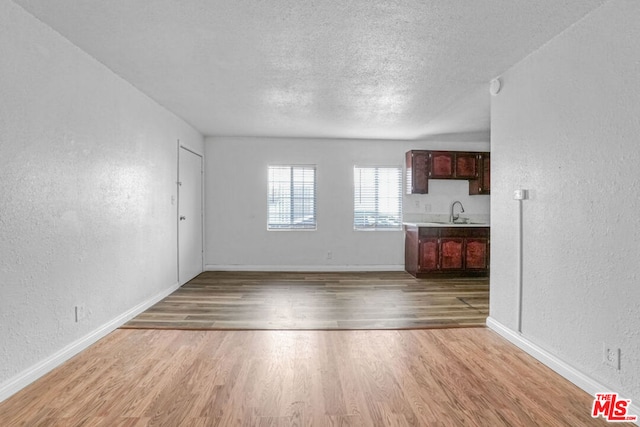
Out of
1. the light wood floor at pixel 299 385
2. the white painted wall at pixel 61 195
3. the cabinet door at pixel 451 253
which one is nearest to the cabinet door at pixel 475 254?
the cabinet door at pixel 451 253

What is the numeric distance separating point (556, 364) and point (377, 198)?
389cm

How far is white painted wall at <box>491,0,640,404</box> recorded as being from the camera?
1.76 meters

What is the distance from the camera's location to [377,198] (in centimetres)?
582

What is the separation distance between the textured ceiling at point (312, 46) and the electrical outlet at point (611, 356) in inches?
81.7

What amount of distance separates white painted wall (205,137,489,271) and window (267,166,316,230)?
0.12m

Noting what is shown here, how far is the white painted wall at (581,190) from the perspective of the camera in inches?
69.1

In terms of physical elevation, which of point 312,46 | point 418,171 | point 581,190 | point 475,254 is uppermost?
point 312,46

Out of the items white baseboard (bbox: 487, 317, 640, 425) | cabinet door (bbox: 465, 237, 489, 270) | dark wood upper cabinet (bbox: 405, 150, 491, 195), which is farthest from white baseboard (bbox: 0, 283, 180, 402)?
cabinet door (bbox: 465, 237, 489, 270)

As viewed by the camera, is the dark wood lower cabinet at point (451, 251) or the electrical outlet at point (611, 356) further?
the dark wood lower cabinet at point (451, 251)

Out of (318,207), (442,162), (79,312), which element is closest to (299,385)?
(79,312)

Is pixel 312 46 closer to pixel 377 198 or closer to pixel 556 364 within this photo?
pixel 556 364

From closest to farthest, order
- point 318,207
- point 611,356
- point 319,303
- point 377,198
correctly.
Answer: point 611,356, point 319,303, point 318,207, point 377,198

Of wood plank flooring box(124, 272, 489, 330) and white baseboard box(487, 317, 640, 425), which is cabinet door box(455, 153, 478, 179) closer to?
wood plank flooring box(124, 272, 489, 330)

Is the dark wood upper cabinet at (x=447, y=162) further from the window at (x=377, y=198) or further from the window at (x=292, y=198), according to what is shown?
the window at (x=292, y=198)
